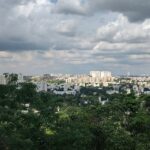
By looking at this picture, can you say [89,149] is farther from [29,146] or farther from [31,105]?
[31,105]

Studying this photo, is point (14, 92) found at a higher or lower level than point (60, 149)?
higher

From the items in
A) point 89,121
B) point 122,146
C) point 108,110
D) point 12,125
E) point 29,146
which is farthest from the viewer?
point 108,110

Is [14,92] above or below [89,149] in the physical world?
above

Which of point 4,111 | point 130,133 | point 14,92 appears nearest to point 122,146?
point 130,133

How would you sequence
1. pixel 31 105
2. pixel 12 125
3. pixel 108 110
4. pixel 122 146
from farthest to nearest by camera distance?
pixel 31 105 < pixel 108 110 < pixel 12 125 < pixel 122 146

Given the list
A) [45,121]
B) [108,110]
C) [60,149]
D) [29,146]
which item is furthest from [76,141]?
[108,110]

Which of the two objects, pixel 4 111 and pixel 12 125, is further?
pixel 4 111

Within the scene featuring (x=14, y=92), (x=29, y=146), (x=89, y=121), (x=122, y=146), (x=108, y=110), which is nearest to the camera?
(x=29, y=146)

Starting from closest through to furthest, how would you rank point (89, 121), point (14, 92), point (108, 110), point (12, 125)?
point (12, 125) < point (89, 121) < point (108, 110) < point (14, 92)

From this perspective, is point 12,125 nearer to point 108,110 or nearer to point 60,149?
point 60,149
